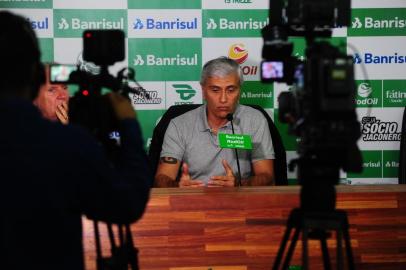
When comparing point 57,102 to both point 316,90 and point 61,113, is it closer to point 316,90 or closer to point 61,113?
point 61,113

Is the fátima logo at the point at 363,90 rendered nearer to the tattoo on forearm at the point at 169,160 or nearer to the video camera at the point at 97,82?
the tattoo on forearm at the point at 169,160

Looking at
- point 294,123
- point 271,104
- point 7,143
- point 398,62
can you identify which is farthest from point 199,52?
point 7,143

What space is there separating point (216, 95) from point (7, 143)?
2.22 m

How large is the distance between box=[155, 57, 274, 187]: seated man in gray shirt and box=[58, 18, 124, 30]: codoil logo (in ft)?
2.98

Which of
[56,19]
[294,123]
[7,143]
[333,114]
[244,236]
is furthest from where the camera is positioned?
[56,19]

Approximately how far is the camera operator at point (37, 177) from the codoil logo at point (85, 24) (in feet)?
8.98

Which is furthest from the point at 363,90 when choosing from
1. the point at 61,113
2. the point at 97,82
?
the point at 97,82

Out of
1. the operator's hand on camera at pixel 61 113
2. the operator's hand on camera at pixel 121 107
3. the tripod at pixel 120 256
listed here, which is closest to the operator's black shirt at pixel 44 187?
the operator's hand on camera at pixel 121 107

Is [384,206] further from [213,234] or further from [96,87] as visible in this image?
[96,87]

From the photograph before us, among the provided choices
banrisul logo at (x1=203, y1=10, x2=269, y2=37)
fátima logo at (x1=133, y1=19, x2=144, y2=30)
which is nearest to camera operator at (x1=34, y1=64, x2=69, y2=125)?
fátima logo at (x1=133, y1=19, x2=144, y2=30)

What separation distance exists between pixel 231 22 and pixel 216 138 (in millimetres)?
994

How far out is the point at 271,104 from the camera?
4.14 m

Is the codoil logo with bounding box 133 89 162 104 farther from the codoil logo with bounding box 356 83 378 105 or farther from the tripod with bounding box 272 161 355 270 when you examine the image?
the tripod with bounding box 272 161 355 270

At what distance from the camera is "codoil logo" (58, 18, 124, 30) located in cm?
402
